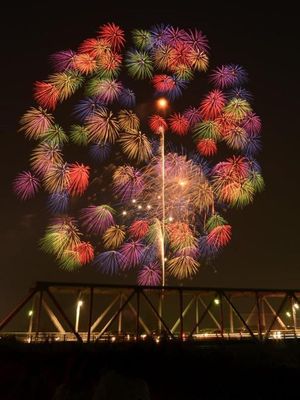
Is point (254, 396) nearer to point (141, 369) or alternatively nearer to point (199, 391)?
point (199, 391)

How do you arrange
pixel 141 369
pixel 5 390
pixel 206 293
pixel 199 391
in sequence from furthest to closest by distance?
pixel 206 293 < pixel 5 390 < pixel 141 369 < pixel 199 391

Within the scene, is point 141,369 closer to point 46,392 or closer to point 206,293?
point 46,392

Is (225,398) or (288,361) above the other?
(288,361)

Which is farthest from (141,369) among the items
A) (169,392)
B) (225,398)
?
(225,398)

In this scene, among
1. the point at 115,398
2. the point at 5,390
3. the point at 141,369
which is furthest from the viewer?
the point at 5,390

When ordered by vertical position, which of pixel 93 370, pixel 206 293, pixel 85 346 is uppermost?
pixel 206 293

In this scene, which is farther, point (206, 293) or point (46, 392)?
point (206, 293)

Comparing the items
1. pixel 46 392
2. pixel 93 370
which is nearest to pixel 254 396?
pixel 93 370
